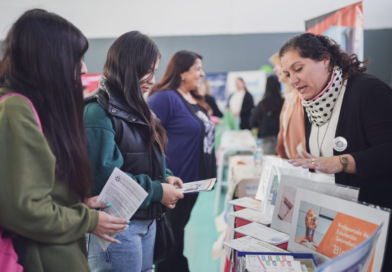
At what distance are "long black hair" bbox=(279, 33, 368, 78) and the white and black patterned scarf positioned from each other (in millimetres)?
32

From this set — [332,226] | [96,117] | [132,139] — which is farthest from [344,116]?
[96,117]

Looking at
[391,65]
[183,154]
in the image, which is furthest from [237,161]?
[391,65]

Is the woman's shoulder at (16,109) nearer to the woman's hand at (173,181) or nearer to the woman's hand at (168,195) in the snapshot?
the woman's hand at (168,195)

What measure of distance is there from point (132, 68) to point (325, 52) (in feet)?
2.65

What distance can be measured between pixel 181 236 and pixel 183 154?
546 mm

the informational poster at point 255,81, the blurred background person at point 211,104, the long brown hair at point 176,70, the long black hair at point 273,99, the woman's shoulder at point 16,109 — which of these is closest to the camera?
the woman's shoulder at point 16,109

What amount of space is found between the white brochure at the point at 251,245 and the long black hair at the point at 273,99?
2642 millimetres

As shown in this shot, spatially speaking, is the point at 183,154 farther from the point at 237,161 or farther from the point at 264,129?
the point at 264,129

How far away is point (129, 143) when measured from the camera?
132 cm

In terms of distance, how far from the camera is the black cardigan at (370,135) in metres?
1.29

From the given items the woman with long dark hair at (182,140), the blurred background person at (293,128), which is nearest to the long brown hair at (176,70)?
the woman with long dark hair at (182,140)

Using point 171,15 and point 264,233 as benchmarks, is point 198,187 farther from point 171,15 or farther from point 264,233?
point 171,15

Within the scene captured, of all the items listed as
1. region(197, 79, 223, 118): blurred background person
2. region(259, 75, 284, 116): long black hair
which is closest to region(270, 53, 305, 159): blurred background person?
region(259, 75, 284, 116): long black hair

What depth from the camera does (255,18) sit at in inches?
221
